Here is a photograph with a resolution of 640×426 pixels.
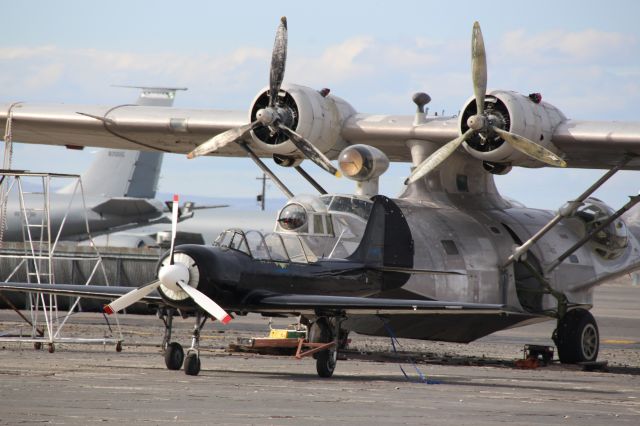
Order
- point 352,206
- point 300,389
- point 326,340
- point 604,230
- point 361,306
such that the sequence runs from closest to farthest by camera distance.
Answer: point 300,389 → point 361,306 → point 326,340 → point 352,206 → point 604,230

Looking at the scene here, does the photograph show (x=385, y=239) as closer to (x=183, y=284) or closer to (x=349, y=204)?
(x=349, y=204)

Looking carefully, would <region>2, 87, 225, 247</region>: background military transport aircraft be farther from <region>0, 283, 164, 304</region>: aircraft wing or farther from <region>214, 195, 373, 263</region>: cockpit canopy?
<region>0, 283, 164, 304</region>: aircraft wing

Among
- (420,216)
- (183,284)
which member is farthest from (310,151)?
(183,284)

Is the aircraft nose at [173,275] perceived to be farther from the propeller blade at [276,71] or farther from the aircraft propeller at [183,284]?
the propeller blade at [276,71]

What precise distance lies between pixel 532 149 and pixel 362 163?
2.90 m

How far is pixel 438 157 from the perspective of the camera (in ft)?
69.4

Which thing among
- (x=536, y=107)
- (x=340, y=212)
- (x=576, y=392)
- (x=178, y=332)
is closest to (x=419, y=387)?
(x=576, y=392)

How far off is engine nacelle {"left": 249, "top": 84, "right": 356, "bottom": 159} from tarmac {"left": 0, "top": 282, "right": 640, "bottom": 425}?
395 centimetres

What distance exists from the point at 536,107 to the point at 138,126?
27.6 feet

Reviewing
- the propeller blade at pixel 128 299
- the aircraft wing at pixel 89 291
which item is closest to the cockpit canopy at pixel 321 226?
the aircraft wing at pixel 89 291

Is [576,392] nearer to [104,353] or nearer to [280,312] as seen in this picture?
[280,312]

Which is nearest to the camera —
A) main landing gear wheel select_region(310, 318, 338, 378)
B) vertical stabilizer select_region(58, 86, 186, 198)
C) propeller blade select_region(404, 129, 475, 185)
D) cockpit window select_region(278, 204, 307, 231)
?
main landing gear wheel select_region(310, 318, 338, 378)

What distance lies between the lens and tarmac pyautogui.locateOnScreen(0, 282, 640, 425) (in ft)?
33.6

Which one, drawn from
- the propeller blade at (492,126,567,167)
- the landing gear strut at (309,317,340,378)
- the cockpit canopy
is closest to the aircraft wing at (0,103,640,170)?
the propeller blade at (492,126,567,167)
